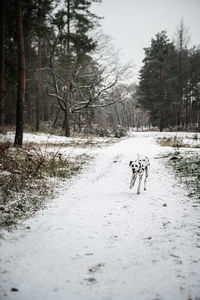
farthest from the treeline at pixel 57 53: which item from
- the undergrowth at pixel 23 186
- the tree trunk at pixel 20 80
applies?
the undergrowth at pixel 23 186

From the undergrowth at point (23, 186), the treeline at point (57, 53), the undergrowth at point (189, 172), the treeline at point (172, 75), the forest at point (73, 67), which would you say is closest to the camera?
the undergrowth at point (23, 186)

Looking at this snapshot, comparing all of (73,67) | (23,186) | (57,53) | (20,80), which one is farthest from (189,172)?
(57,53)

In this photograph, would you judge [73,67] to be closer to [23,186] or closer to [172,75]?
[23,186]

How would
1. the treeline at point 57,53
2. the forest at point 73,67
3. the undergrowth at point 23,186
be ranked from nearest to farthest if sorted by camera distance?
the undergrowth at point 23,186, the treeline at point 57,53, the forest at point 73,67

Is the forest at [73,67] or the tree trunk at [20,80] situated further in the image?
the forest at [73,67]

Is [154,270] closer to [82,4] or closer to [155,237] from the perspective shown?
[155,237]

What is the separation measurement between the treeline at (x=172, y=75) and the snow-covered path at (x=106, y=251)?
2995 centimetres

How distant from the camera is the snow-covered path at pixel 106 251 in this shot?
1.92 meters

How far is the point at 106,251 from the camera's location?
2590 millimetres

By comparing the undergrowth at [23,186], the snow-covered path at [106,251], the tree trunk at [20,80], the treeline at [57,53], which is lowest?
the snow-covered path at [106,251]

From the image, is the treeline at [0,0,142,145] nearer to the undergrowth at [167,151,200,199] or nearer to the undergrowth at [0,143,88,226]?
the undergrowth at [0,143,88,226]

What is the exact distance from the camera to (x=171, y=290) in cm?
190

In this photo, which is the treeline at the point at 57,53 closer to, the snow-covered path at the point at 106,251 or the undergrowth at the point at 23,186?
the undergrowth at the point at 23,186

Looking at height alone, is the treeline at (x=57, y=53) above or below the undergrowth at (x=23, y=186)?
above
